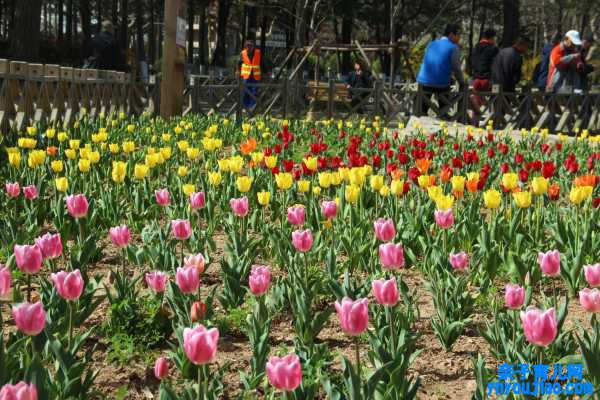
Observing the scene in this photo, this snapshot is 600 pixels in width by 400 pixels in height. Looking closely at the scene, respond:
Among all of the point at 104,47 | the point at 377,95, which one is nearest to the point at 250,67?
the point at 377,95

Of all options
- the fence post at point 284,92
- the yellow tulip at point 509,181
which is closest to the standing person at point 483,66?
the fence post at point 284,92

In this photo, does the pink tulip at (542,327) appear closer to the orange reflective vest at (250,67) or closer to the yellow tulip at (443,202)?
the yellow tulip at (443,202)

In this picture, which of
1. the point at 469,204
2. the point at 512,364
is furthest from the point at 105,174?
the point at 512,364

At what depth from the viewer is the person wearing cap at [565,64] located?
1402cm

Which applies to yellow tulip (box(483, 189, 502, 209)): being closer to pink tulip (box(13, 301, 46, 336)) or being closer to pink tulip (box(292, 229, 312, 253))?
pink tulip (box(292, 229, 312, 253))

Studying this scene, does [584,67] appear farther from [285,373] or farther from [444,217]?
[285,373]

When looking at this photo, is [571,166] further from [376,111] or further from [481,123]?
[376,111]

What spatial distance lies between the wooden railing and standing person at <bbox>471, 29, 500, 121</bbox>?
20.7 feet

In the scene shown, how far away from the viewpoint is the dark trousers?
14531 millimetres

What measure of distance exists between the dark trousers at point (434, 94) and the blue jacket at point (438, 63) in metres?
0.19

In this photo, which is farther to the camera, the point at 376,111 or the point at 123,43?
the point at 123,43

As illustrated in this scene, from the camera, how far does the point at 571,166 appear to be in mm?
5660

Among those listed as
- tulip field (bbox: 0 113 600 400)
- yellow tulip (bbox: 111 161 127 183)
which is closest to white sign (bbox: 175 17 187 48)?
tulip field (bbox: 0 113 600 400)

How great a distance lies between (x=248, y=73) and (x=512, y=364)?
15255 millimetres
